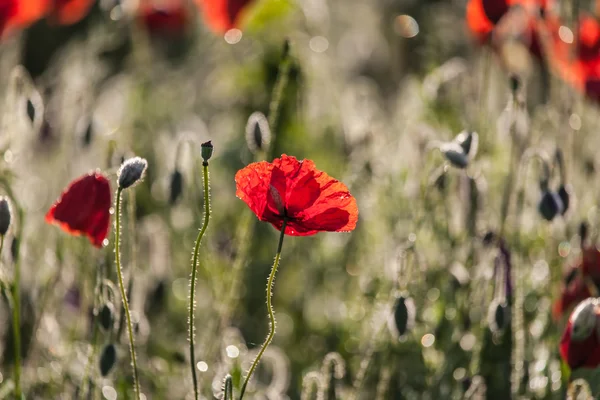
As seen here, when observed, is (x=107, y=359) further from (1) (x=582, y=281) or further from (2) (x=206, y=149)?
(1) (x=582, y=281)

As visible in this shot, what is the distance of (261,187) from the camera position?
112 centimetres

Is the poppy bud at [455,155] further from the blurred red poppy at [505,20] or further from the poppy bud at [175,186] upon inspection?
the poppy bud at [175,186]

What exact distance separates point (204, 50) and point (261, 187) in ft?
7.63

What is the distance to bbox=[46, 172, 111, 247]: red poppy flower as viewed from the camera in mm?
1282

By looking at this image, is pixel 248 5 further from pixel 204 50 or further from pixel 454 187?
pixel 204 50

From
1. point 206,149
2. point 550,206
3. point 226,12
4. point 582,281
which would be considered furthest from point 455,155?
point 226,12

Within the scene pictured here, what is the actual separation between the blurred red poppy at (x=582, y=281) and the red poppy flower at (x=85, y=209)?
701 mm

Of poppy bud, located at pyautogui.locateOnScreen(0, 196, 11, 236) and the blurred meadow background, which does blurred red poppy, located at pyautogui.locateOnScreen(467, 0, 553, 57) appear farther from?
poppy bud, located at pyautogui.locateOnScreen(0, 196, 11, 236)

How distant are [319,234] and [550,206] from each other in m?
0.82

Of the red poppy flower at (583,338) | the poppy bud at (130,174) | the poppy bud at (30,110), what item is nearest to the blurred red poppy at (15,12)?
the poppy bud at (30,110)

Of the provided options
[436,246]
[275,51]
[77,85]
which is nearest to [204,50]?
[275,51]

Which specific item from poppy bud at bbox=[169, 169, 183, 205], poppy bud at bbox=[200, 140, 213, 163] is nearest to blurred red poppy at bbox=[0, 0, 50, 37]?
poppy bud at bbox=[169, 169, 183, 205]

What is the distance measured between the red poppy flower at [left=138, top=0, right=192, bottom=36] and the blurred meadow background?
1 cm

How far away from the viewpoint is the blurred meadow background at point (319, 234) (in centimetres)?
145
